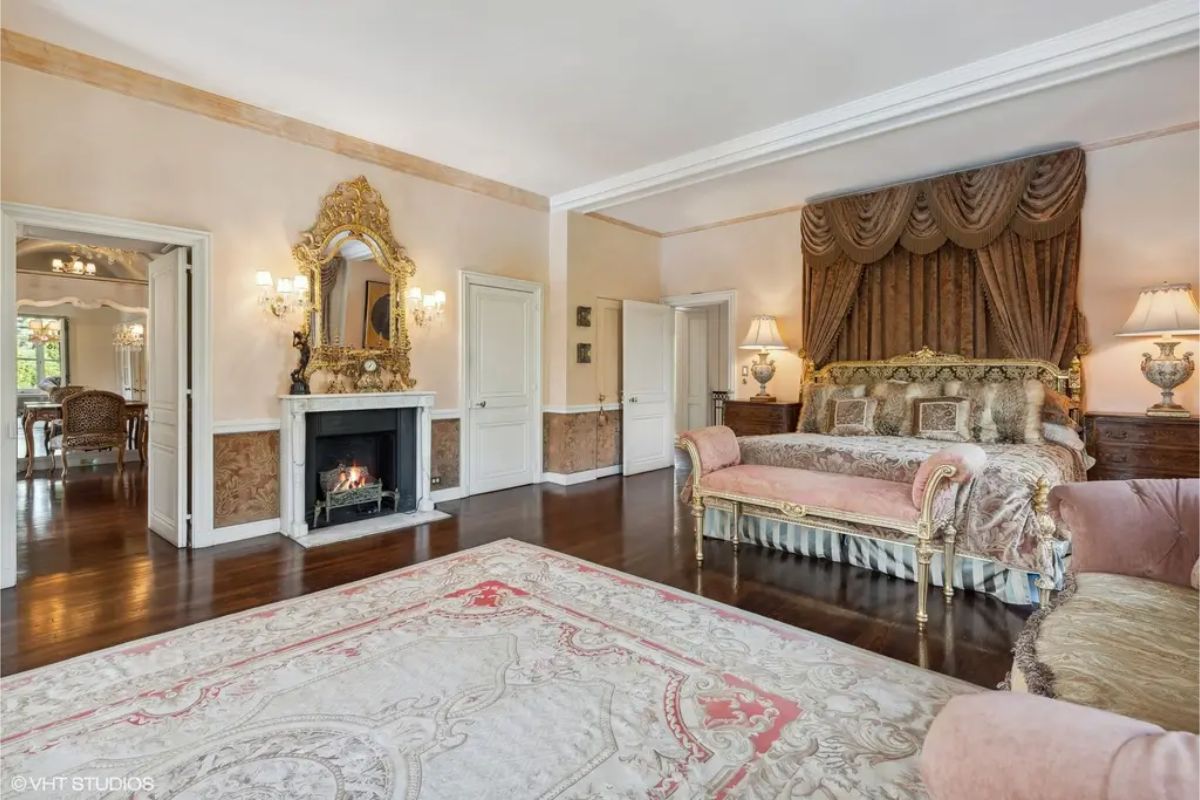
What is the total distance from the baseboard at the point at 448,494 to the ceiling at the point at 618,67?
3.06 metres

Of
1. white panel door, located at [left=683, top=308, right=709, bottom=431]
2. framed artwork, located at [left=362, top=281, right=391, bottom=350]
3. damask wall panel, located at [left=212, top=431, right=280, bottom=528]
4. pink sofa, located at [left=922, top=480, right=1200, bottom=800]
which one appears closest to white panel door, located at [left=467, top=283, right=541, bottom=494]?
framed artwork, located at [left=362, top=281, right=391, bottom=350]

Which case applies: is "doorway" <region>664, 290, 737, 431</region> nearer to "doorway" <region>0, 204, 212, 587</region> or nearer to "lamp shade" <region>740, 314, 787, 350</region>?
"lamp shade" <region>740, 314, 787, 350</region>

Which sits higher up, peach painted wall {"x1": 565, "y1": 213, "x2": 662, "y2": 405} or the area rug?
peach painted wall {"x1": 565, "y1": 213, "x2": 662, "y2": 405}

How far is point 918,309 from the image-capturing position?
552 centimetres

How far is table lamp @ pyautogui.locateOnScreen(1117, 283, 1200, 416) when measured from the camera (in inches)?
166

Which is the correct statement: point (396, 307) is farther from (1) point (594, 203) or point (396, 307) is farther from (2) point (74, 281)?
(2) point (74, 281)

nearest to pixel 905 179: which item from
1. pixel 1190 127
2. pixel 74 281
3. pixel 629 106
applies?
pixel 1190 127

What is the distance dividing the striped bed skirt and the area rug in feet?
3.90

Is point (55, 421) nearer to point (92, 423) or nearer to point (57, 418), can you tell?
point (57, 418)

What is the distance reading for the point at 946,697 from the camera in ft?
7.14

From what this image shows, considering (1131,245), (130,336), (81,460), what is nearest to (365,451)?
(81,460)

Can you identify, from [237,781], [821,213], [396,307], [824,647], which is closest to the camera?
[237,781]

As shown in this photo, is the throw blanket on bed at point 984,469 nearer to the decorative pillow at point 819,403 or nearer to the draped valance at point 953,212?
the decorative pillow at point 819,403

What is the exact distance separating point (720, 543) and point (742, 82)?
3161 mm
